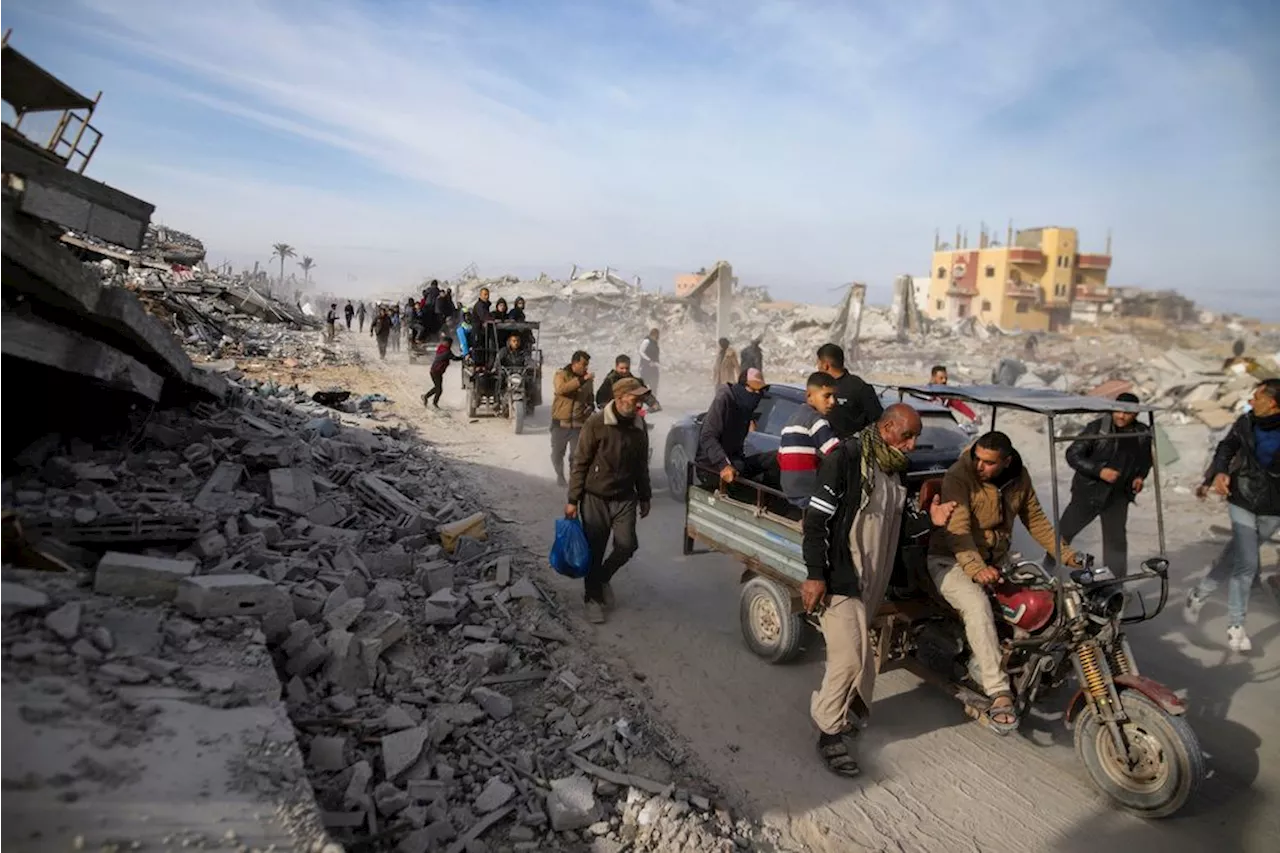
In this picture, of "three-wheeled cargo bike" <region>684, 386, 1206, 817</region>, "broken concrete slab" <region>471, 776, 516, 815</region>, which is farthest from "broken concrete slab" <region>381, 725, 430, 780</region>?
"three-wheeled cargo bike" <region>684, 386, 1206, 817</region>

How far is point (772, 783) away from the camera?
402cm

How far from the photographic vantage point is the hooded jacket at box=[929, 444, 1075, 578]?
4453 millimetres

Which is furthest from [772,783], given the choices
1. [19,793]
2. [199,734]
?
[19,793]

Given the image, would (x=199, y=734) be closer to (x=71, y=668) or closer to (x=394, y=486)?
(x=71, y=668)

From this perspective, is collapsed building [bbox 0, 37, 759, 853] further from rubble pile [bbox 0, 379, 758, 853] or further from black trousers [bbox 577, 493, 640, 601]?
black trousers [bbox 577, 493, 640, 601]

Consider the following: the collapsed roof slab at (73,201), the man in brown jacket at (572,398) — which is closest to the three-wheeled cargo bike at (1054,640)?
the man in brown jacket at (572,398)

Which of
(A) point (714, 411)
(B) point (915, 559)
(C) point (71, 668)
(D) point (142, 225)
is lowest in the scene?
(C) point (71, 668)

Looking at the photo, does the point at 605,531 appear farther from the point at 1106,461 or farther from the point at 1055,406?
the point at 1106,461

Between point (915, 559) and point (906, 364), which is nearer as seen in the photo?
point (915, 559)

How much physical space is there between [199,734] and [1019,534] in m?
8.56

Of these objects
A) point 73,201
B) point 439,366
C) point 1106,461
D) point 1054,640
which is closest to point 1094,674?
point 1054,640

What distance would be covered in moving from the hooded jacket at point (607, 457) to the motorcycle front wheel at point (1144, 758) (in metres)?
3.40

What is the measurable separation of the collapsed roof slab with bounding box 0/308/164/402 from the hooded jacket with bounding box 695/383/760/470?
481 cm

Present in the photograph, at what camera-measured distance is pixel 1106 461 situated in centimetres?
632
